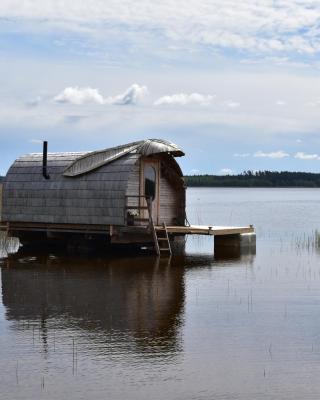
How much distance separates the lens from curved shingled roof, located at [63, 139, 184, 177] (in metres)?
28.2

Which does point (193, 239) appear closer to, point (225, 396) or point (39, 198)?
point (39, 198)

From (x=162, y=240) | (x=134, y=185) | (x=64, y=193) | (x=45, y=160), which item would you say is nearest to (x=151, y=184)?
(x=134, y=185)

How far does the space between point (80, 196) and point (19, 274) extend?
6640 millimetres

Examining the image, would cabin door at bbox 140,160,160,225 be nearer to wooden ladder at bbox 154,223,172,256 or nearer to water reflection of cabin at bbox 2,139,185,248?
water reflection of cabin at bbox 2,139,185,248

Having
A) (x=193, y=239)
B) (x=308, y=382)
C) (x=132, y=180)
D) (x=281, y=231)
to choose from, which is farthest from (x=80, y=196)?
(x=281, y=231)

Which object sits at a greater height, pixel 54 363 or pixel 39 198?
pixel 39 198

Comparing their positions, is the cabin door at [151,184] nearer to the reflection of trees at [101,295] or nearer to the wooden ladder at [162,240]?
the wooden ladder at [162,240]

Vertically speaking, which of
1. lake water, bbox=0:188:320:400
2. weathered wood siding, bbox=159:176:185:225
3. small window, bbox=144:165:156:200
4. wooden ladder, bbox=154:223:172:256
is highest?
small window, bbox=144:165:156:200

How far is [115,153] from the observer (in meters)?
28.7

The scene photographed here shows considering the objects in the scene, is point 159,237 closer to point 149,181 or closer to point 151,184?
point 151,184

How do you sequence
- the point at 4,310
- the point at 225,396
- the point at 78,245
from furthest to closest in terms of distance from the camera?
1. the point at 78,245
2. the point at 4,310
3. the point at 225,396

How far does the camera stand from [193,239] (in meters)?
38.2

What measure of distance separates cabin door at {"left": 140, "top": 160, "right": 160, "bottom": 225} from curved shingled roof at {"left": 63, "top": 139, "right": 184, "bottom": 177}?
727mm

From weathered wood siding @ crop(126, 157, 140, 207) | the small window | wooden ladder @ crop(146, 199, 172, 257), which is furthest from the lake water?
the small window
